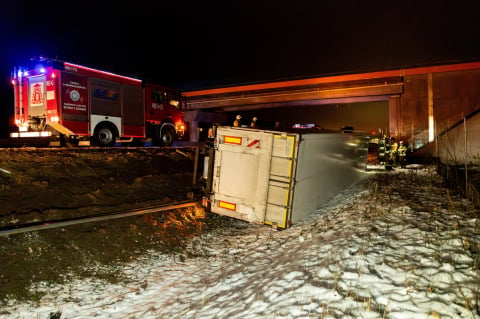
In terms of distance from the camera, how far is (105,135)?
41.0 feet

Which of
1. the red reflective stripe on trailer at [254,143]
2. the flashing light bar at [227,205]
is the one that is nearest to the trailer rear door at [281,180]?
the red reflective stripe on trailer at [254,143]

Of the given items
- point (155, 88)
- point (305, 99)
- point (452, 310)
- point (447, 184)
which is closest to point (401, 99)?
point (305, 99)

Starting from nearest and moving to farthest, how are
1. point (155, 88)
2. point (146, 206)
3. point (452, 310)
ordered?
1. point (452, 310)
2. point (146, 206)
3. point (155, 88)

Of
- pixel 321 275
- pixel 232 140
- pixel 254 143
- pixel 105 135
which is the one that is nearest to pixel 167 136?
pixel 105 135

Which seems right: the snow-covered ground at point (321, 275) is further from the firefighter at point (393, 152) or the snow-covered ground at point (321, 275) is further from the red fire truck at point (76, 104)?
the firefighter at point (393, 152)

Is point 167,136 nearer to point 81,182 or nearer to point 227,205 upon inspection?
point 81,182

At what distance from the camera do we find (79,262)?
5422 millimetres

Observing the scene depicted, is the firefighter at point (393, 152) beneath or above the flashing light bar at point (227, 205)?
above

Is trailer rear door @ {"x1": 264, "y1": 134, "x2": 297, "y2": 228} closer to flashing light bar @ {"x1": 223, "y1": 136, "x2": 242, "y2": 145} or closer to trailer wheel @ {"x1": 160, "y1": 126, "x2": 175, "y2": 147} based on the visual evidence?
flashing light bar @ {"x1": 223, "y1": 136, "x2": 242, "y2": 145}

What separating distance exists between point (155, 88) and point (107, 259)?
10622 mm

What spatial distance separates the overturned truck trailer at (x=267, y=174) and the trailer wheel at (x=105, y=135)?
6.91 m

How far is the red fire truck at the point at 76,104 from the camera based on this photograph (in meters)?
10.8

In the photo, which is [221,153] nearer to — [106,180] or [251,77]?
[106,180]

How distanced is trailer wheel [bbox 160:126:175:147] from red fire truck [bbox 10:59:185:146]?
1480mm
